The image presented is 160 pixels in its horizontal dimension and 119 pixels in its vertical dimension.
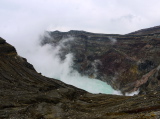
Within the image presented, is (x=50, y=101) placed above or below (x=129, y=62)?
below

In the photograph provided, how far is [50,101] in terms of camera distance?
2159 inches

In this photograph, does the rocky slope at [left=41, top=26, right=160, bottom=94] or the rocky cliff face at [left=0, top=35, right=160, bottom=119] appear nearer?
the rocky cliff face at [left=0, top=35, right=160, bottom=119]

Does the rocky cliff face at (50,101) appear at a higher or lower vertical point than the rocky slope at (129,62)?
lower

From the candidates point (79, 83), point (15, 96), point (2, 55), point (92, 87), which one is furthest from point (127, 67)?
point (15, 96)

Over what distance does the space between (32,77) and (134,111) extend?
2023 inches

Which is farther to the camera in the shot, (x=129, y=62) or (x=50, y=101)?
(x=129, y=62)

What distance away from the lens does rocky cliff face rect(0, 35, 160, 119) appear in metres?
35.1

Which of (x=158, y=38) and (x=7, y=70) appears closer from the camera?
(x=7, y=70)

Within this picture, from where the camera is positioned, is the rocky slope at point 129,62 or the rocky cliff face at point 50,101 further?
the rocky slope at point 129,62

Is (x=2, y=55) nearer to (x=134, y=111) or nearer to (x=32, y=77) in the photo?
(x=32, y=77)

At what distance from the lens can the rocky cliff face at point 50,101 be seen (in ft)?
115

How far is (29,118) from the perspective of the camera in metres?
37.7

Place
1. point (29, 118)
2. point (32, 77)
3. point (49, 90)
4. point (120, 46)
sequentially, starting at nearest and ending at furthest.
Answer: point (29, 118) < point (49, 90) < point (32, 77) < point (120, 46)

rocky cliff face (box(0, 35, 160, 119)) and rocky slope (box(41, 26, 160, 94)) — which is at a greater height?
rocky slope (box(41, 26, 160, 94))
